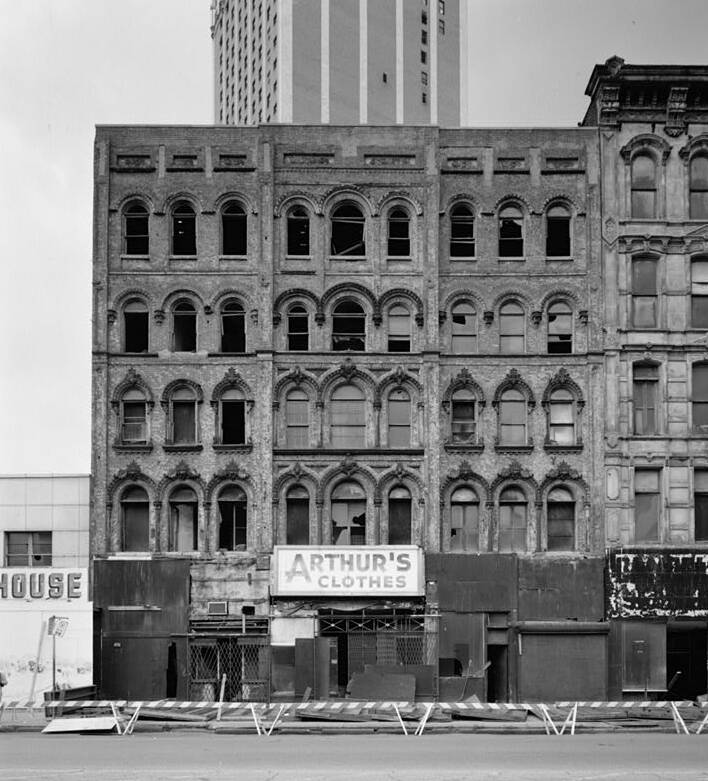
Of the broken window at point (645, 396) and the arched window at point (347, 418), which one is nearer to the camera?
the broken window at point (645, 396)

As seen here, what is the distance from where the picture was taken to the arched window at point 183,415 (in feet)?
128

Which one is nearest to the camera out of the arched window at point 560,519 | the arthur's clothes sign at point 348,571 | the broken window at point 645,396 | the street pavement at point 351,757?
Answer: the street pavement at point 351,757

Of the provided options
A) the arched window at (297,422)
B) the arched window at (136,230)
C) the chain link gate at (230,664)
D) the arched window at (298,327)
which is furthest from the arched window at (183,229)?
the chain link gate at (230,664)

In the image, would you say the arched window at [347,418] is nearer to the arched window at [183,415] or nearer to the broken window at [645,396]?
the arched window at [183,415]

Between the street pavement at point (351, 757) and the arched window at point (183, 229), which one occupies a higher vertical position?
the arched window at point (183, 229)

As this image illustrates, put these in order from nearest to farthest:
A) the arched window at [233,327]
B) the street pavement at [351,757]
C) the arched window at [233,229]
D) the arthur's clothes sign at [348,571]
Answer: the street pavement at [351,757] → the arthur's clothes sign at [348,571] → the arched window at [233,327] → the arched window at [233,229]

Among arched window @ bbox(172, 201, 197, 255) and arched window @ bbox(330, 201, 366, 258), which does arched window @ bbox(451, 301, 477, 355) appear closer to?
arched window @ bbox(330, 201, 366, 258)

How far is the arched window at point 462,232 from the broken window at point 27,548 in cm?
1544

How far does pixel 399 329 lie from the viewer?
3928cm

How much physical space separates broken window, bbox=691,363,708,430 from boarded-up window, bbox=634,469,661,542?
6.43 ft

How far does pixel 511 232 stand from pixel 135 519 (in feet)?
48.7

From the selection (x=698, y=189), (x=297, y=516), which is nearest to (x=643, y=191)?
(x=698, y=189)

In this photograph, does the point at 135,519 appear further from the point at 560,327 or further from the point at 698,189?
the point at 698,189

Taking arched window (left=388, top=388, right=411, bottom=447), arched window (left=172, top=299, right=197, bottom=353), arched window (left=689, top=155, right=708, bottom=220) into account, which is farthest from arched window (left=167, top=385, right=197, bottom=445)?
Result: arched window (left=689, top=155, right=708, bottom=220)
